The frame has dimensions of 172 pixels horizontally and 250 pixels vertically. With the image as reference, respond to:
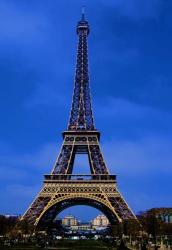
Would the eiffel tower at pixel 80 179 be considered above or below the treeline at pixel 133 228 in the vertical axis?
above

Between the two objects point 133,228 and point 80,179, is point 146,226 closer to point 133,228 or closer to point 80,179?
point 133,228

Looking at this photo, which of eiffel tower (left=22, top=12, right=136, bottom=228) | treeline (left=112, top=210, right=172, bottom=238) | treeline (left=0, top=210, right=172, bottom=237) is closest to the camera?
treeline (left=112, top=210, right=172, bottom=238)

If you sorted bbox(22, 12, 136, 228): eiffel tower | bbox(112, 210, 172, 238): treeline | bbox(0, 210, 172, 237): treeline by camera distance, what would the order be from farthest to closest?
bbox(22, 12, 136, 228): eiffel tower < bbox(0, 210, 172, 237): treeline < bbox(112, 210, 172, 238): treeline

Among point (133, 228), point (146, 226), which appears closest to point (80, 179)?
point (133, 228)

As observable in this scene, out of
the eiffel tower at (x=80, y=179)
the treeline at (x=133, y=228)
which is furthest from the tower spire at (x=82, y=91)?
the treeline at (x=133, y=228)

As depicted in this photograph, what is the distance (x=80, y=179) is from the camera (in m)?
80.7

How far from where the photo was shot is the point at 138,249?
51.2 m

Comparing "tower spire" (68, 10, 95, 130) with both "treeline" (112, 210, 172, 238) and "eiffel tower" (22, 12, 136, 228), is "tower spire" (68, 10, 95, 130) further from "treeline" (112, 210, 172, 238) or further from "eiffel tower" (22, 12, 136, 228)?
"treeline" (112, 210, 172, 238)

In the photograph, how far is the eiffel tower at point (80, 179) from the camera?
76875mm

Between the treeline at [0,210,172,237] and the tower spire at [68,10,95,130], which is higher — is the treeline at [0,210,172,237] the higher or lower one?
the lower one

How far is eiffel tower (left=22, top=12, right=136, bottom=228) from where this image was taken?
252ft

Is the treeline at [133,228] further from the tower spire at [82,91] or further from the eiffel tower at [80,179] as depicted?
the tower spire at [82,91]

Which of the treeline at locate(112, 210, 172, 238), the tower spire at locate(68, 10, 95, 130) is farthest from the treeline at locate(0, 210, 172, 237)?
the tower spire at locate(68, 10, 95, 130)

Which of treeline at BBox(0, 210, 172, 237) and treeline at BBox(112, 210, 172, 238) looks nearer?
treeline at BBox(112, 210, 172, 238)
